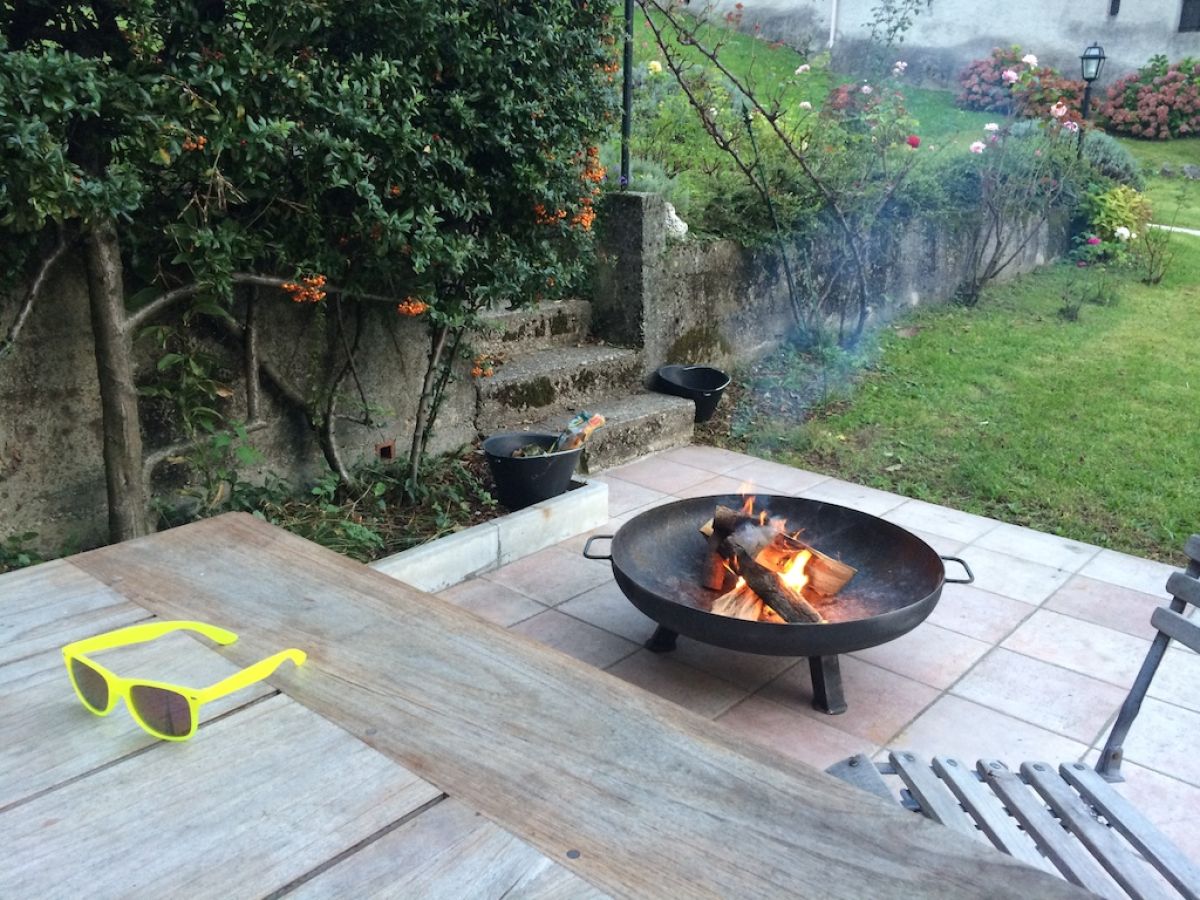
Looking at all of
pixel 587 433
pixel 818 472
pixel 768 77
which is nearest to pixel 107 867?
pixel 587 433

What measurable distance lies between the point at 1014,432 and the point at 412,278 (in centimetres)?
334

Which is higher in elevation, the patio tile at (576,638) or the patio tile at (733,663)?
the patio tile at (576,638)

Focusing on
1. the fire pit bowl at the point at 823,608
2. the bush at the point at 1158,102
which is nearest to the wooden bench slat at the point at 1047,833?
the fire pit bowl at the point at 823,608

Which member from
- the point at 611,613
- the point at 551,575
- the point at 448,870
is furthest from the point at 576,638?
the point at 448,870

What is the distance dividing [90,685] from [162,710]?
14cm

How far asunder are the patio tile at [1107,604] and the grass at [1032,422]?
1.53ft

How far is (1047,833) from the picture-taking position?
1.68 meters

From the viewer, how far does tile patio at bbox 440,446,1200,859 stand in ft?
8.60

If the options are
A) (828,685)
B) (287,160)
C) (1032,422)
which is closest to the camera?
(828,685)

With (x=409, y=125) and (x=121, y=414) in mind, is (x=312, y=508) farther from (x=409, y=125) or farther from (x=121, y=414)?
(x=409, y=125)

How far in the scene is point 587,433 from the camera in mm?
4051

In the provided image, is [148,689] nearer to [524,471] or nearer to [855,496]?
[524,471]

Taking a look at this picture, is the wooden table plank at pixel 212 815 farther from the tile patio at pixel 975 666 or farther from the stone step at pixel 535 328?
the stone step at pixel 535 328

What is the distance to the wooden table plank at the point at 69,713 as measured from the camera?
1.12 m
